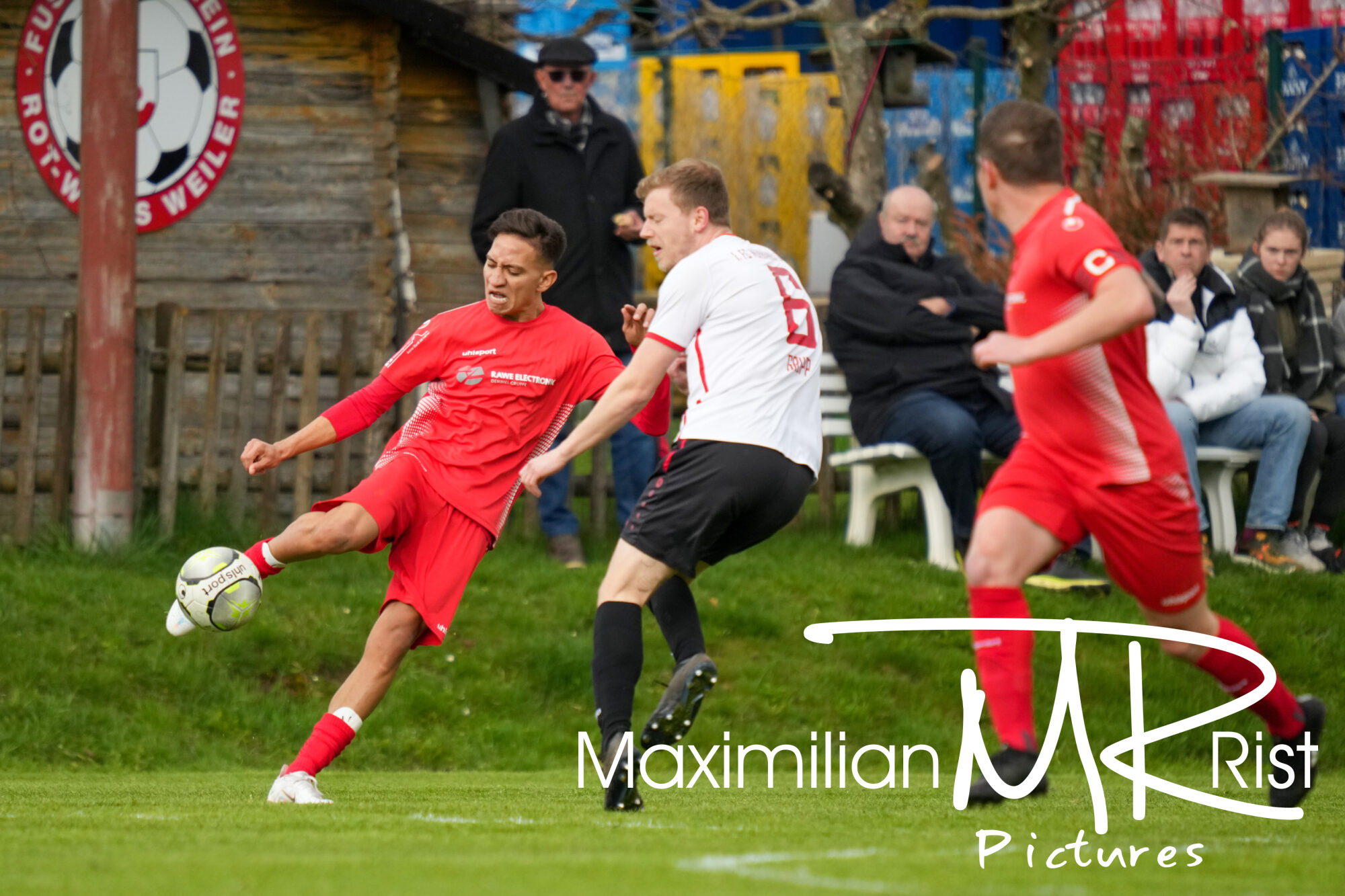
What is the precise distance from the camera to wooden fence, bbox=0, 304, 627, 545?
1088 cm

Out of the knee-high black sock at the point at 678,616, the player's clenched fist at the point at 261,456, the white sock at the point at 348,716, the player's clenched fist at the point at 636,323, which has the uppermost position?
the player's clenched fist at the point at 636,323

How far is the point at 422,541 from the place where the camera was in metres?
6.82

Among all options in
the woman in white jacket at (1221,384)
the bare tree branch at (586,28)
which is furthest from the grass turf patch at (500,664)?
the bare tree branch at (586,28)

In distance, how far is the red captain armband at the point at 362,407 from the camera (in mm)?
6965

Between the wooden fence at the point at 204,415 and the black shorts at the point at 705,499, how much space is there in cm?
528

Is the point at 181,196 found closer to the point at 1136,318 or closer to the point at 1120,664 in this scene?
the point at 1120,664

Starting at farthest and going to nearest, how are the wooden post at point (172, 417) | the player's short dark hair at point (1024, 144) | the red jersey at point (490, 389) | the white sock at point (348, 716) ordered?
1. the wooden post at point (172, 417)
2. the red jersey at point (490, 389)
3. the white sock at point (348, 716)
4. the player's short dark hair at point (1024, 144)

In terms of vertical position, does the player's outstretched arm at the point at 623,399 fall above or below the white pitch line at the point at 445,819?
above

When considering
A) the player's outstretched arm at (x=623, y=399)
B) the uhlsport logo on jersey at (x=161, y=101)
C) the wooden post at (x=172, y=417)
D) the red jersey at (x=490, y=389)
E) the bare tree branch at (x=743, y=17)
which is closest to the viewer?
the player's outstretched arm at (x=623, y=399)

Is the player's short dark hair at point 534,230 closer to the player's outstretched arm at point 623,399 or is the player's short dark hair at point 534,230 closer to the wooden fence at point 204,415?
the player's outstretched arm at point 623,399

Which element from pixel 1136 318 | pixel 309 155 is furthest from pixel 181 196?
pixel 1136 318

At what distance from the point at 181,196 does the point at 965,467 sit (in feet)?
19.5

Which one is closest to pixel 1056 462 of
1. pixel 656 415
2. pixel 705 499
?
pixel 705 499

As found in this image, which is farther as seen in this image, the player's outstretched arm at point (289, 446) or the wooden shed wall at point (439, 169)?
the wooden shed wall at point (439, 169)
